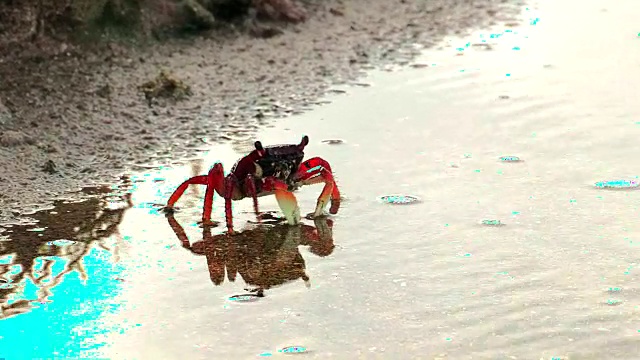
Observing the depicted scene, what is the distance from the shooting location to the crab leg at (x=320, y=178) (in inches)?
203

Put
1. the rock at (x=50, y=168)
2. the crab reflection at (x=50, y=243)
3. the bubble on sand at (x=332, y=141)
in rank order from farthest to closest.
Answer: the bubble on sand at (x=332, y=141) < the rock at (x=50, y=168) < the crab reflection at (x=50, y=243)

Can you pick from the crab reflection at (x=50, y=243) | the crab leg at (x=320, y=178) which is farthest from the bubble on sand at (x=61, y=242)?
the crab leg at (x=320, y=178)

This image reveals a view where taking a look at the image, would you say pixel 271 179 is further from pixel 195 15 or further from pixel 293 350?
pixel 195 15

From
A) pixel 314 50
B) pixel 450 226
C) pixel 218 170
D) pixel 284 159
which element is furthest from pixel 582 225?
pixel 314 50

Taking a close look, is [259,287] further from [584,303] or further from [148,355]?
[584,303]

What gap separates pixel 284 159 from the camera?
506cm

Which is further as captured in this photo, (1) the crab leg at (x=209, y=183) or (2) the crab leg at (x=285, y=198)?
(1) the crab leg at (x=209, y=183)

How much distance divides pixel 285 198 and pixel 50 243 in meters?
1.13

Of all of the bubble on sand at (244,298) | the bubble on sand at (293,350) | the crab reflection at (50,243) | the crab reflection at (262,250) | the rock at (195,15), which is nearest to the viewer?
the bubble on sand at (293,350)

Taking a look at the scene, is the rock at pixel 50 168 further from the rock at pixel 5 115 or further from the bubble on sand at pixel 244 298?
the bubble on sand at pixel 244 298

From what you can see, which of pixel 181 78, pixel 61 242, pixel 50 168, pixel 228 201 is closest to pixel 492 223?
pixel 228 201

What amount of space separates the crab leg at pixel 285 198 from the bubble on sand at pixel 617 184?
1.59 meters

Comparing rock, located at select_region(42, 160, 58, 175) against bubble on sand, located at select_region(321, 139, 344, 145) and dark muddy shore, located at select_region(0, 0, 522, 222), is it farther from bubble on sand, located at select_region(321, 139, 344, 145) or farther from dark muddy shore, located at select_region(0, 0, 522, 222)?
bubble on sand, located at select_region(321, 139, 344, 145)

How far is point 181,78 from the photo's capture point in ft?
24.0
